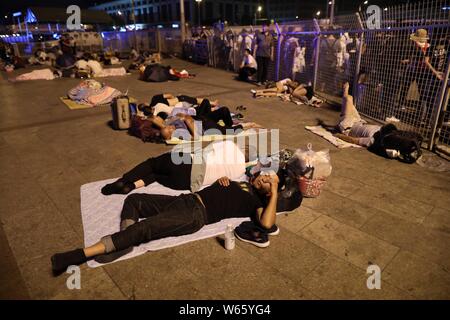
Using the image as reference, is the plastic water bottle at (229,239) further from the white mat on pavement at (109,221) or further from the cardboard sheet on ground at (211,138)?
the cardboard sheet on ground at (211,138)

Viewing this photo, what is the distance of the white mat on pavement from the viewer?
3.20 meters

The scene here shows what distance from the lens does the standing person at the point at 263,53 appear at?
12125 mm

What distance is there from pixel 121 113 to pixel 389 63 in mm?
6117


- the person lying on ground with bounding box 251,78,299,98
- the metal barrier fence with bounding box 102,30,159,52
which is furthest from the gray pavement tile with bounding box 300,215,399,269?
the metal barrier fence with bounding box 102,30,159,52

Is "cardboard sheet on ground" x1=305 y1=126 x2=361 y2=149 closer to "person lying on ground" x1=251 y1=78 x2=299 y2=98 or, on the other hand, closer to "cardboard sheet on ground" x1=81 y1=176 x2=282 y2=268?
"cardboard sheet on ground" x1=81 y1=176 x2=282 y2=268

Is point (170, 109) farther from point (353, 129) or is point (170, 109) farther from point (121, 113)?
point (353, 129)

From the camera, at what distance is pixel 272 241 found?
3.28m

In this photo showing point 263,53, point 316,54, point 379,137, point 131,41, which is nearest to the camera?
point 379,137

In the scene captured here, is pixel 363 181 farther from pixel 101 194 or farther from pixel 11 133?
pixel 11 133

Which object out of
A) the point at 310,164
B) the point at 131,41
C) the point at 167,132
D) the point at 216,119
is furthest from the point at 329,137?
the point at 131,41

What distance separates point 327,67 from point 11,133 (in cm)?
888

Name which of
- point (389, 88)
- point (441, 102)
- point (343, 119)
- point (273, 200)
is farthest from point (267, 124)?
point (273, 200)

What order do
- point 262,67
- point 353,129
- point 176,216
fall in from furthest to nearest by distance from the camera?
point 262,67 < point 353,129 < point 176,216

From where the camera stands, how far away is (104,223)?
11.7ft
